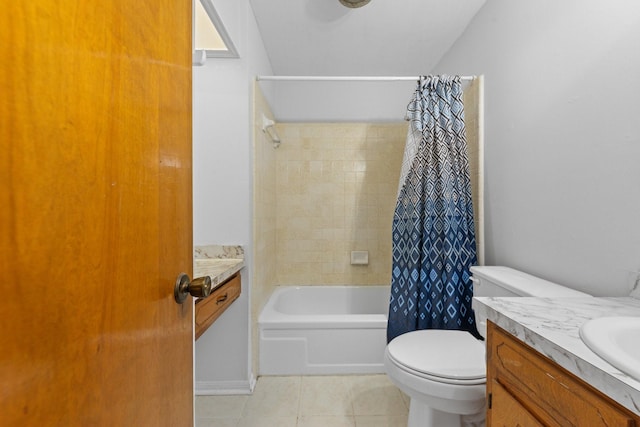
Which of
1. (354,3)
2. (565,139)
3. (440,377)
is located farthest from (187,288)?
(354,3)

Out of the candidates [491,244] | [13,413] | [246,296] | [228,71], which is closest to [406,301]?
[491,244]

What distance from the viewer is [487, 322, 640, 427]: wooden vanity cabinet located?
0.62 metres

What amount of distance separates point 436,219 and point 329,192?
4.33 ft

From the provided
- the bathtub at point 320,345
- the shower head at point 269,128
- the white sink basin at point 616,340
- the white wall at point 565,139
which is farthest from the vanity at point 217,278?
the white wall at point 565,139

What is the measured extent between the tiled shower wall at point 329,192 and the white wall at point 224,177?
1.10 m

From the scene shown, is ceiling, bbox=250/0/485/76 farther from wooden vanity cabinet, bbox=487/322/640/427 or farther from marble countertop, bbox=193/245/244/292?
wooden vanity cabinet, bbox=487/322/640/427

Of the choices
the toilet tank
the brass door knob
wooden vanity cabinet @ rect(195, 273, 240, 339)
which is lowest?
wooden vanity cabinet @ rect(195, 273, 240, 339)

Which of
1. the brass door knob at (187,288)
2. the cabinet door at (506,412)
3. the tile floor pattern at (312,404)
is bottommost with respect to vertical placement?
the tile floor pattern at (312,404)

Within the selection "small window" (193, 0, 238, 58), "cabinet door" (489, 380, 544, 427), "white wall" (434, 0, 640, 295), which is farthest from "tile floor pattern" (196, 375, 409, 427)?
"small window" (193, 0, 238, 58)

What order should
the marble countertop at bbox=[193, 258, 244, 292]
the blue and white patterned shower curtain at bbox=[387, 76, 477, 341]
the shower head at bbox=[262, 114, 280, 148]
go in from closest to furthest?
the marble countertop at bbox=[193, 258, 244, 292] < the blue and white patterned shower curtain at bbox=[387, 76, 477, 341] < the shower head at bbox=[262, 114, 280, 148]

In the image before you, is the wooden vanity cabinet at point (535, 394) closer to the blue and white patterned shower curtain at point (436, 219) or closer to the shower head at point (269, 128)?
the blue and white patterned shower curtain at point (436, 219)

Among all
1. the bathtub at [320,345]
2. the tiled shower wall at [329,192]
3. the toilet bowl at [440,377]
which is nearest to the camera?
the toilet bowl at [440,377]

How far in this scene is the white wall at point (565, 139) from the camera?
1.10 metres

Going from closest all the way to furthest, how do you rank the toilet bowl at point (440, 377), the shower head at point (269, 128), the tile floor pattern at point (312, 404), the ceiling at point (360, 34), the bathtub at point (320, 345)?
the toilet bowl at point (440, 377) < the tile floor pattern at point (312, 404) < the ceiling at point (360, 34) < the bathtub at point (320, 345) < the shower head at point (269, 128)
